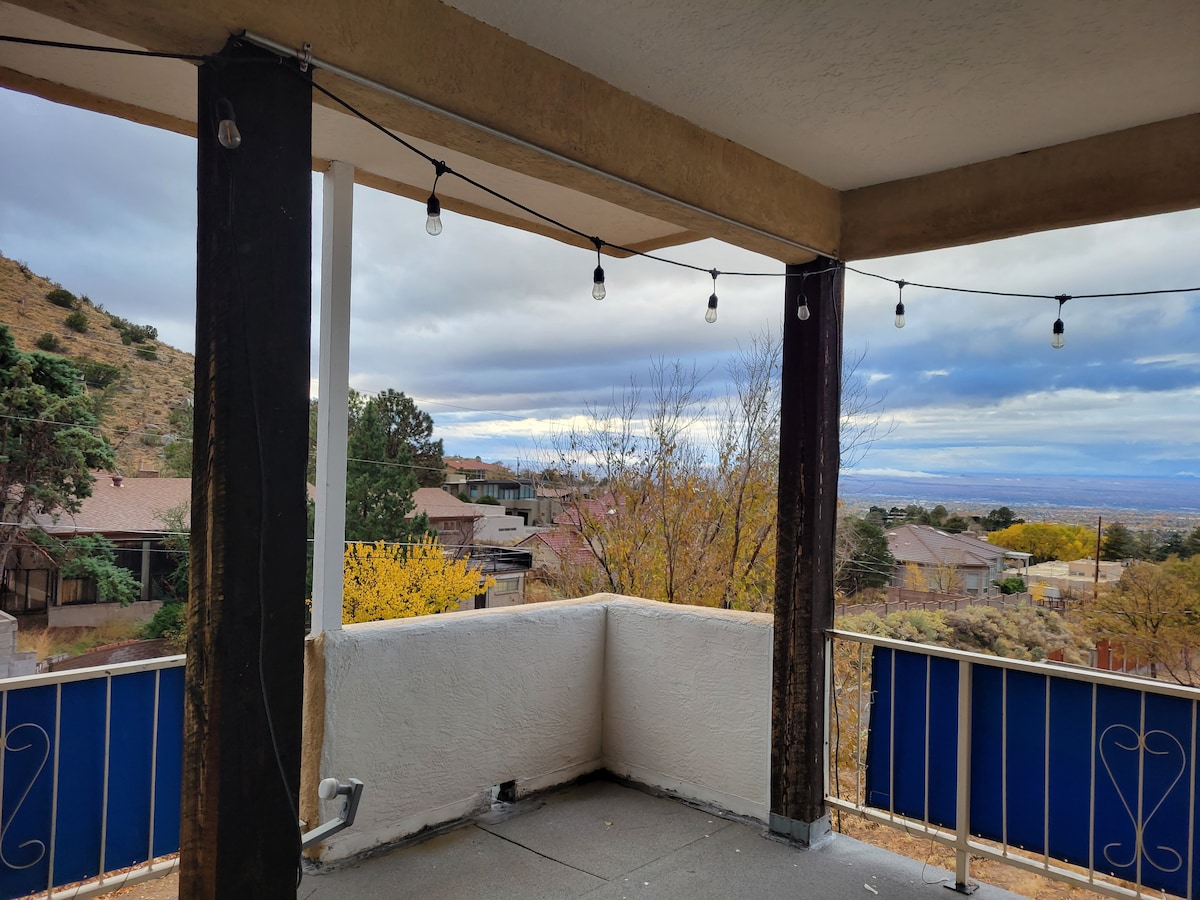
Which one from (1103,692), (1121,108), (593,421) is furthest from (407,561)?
(1121,108)

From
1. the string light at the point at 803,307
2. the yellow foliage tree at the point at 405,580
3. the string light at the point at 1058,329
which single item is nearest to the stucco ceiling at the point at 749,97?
the string light at the point at 803,307

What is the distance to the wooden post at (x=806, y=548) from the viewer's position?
289 centimetres

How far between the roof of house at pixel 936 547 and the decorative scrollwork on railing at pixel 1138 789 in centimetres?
137

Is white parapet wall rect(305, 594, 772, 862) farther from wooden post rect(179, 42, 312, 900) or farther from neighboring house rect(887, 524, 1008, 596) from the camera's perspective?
neighboring house rect(887, 524, 1008, 596)

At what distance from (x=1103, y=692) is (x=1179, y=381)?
1.70 metres

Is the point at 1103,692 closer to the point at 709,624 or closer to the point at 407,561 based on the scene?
the point at 709,624

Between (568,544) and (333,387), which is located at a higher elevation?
(333,387)

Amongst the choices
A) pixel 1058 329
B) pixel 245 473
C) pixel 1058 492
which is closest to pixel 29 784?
pixel 245 473

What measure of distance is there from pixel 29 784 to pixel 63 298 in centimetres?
293

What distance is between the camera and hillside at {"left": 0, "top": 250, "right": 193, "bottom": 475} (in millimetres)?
3557

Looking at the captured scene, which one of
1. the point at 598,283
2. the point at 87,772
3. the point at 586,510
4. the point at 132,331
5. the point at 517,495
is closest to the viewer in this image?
the point at 87,772

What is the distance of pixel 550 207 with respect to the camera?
309cm

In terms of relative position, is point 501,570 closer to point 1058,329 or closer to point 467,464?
point 467,464

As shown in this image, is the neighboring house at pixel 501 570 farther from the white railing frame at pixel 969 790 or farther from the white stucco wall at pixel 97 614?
the white railing frame at pixel 969 790
